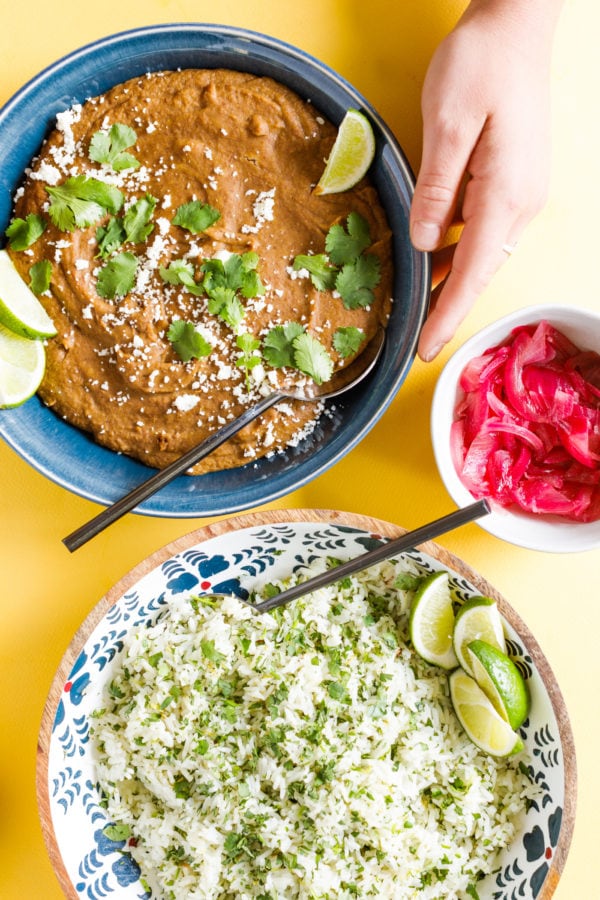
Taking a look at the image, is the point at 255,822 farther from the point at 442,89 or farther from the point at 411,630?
the point at 442,89

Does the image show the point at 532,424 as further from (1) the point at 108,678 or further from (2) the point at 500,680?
(1) the point at 108,678

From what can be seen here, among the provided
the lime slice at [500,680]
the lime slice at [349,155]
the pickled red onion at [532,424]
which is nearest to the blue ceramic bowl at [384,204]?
the lime slice at [349,155]

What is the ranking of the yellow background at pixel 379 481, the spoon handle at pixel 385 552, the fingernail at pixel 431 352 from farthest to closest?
the yellow background at pixel 379 481, the fingernail at pixel 431 352, the spoon handle at pixel 385 552

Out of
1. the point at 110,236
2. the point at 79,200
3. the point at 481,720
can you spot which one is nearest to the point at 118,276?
the point at 110,236

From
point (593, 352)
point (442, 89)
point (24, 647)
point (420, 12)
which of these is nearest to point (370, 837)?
point (24, 647)

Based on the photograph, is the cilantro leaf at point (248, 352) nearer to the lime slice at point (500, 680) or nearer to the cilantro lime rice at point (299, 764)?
the cilantro lime rice at point (299, 764)

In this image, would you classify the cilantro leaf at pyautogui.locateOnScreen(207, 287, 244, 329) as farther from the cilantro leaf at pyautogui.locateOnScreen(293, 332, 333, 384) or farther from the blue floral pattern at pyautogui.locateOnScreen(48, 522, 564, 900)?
the blue floral pattern at pyautogui.locateOnScreen(48, 522, 564, 900)
